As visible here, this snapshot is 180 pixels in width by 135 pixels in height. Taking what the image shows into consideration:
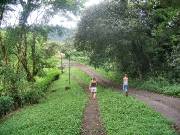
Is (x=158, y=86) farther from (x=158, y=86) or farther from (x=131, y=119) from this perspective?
(x=131, y=119)

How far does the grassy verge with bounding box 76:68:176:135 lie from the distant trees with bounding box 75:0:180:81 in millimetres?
14657

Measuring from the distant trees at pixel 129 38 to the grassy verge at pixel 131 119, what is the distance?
14.7 metres

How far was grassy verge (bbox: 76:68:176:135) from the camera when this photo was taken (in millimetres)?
22484

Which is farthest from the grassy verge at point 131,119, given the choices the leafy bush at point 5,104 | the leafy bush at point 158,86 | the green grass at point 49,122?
the leafy bush at point 5,104

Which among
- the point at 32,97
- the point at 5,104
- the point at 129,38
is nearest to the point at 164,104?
the point at 5,104

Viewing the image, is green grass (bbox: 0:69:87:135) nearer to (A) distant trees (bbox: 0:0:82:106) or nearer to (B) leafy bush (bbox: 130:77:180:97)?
(A) distant trees (bbox: 0:0:82:106)

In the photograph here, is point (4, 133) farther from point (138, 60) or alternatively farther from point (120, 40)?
point (138, 60)

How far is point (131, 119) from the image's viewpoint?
85.2 feet

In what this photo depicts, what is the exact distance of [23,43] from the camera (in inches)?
1858

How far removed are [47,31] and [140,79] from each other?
13.1 meters

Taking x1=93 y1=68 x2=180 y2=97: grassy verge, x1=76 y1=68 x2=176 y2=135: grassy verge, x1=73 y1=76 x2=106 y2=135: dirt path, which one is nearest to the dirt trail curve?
x1=76 y1=68 x2=176 y2=135: grassy verge

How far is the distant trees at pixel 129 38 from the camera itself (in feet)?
156

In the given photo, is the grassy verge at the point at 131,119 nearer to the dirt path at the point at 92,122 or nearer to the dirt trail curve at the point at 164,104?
the dirt path at the point at 92,122

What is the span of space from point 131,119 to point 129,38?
75.2 feet
